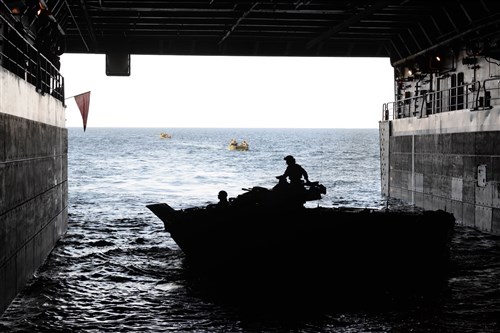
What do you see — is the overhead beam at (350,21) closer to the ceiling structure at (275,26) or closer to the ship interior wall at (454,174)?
the ceiling structure at (275,26)

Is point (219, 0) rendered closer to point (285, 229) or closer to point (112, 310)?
point (285, 229)

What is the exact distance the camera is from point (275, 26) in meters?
28.9

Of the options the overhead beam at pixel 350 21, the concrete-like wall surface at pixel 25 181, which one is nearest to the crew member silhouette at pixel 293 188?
the concrete-like wall surface at pixel 25 181

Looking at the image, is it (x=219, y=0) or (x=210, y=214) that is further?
(x=219, y=0)

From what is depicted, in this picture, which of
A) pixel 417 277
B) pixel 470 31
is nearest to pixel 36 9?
pixel 417 277

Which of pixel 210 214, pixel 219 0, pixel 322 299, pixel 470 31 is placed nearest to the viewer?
pixel 322 299

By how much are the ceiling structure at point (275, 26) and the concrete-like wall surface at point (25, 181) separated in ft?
18.3

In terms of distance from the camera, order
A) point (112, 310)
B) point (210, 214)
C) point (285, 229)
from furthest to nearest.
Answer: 1. point (210, 214)
2. point (285, 229)
3. point (112, 310)

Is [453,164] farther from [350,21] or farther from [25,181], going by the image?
[25,181]

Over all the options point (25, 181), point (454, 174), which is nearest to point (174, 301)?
point (25, 181)

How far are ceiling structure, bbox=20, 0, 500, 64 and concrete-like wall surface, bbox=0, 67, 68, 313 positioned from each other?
5.58 m

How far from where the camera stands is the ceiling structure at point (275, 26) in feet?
80.5

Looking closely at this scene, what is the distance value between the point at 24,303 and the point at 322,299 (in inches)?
271

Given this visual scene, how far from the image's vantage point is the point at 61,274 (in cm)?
1722
